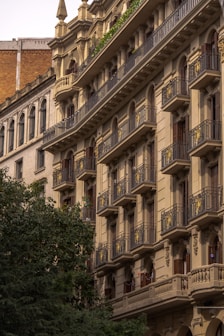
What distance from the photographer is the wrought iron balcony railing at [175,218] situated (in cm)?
4919

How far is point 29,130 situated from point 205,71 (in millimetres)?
26967

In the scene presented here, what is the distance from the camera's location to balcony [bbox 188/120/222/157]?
4672cm

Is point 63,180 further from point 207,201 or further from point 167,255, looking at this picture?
point 207,201

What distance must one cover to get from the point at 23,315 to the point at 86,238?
10.5 meters

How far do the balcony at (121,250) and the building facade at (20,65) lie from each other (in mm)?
30505

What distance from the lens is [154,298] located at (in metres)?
49.6

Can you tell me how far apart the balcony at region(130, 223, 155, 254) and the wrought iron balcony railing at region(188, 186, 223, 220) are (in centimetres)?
529

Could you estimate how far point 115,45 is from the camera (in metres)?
59.0

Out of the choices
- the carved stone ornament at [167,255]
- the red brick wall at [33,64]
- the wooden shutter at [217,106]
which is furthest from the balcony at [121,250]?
the red brick wall at [33,64]

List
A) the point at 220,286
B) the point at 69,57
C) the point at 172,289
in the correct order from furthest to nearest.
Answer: the point at 69,57, the point at 172,289, the point at 220,286

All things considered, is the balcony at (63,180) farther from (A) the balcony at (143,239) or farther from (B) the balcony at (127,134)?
(A) the balcony at (143,239)

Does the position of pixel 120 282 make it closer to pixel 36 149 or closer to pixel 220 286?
pixel 220 286

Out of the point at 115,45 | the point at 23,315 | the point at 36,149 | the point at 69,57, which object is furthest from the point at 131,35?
the point at 23,315

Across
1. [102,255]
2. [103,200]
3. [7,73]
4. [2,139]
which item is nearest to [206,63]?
[103,200]
